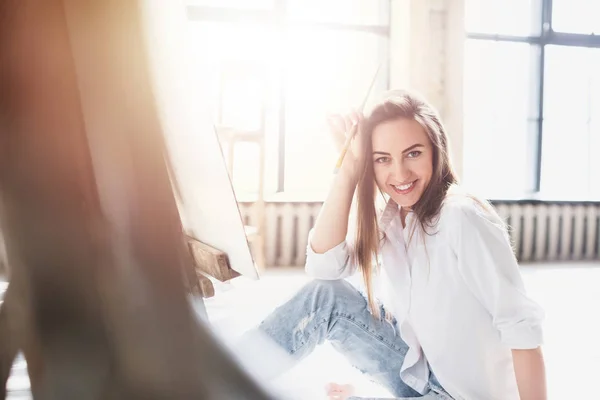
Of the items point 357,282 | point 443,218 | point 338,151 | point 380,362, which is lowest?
point 380,362

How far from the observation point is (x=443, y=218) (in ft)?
2.82

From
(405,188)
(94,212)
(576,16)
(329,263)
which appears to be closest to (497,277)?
(405,188)

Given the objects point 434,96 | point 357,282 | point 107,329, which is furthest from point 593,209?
point 107,329

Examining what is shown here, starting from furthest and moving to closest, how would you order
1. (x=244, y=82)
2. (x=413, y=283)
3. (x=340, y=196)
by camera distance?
(x=244, y=82), (x=340, y=196), (x=413, y=283)

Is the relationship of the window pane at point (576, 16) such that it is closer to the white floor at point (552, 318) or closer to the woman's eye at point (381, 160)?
the white floor at point (552, 318)

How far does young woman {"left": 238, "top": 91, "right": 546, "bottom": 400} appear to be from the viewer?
79 cm

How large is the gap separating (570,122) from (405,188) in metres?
3.84

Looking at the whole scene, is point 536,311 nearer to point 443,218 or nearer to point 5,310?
point 443,218

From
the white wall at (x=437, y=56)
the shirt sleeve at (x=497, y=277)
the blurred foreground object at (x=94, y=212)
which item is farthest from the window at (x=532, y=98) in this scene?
the blurred foreground object at (x=94, y=212)

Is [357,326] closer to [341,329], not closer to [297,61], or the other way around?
[341,329]

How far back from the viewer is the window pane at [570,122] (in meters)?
4.08

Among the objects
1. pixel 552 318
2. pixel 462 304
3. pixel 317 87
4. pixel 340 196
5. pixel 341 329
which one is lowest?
pixel 552 318

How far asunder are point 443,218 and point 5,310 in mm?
667

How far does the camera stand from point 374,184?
1.03 m
